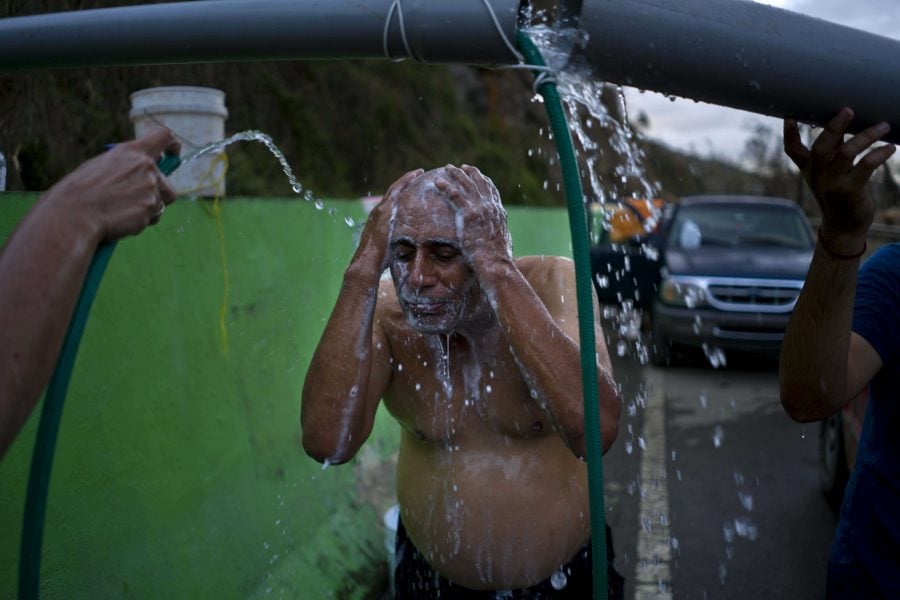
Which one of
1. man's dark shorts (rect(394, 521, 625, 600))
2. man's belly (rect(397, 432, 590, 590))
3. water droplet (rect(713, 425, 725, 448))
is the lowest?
water droplet (rect(713, 425, 725, 448))

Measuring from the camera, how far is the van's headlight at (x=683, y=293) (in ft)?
27.0

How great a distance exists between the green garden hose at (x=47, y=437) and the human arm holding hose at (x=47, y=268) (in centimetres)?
8

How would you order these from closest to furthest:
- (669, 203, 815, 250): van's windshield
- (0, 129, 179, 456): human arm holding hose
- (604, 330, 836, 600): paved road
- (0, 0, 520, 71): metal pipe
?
(0, 129, 179, 456): human arm holding hose < (0, 0, 520, 71): metal pipe < (604, 330, 836, 600): paved road < (669, 203, 815, 250): van's windshield

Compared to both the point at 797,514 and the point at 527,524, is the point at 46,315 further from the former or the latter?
the point at 797,514

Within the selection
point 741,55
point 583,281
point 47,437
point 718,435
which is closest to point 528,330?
point 583,281

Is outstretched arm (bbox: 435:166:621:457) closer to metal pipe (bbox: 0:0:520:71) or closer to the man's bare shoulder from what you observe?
the man's bare shoulder

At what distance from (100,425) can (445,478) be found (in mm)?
1122

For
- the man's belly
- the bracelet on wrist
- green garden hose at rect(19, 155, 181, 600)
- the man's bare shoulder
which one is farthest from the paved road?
green garden hose at rect(19, 155, 181, 600)

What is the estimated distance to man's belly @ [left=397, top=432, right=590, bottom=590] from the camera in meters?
2.09

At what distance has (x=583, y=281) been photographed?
129 centimetres

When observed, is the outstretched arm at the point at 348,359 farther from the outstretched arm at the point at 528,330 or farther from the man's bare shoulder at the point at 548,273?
the man's bare shoulder at the point at 548,273

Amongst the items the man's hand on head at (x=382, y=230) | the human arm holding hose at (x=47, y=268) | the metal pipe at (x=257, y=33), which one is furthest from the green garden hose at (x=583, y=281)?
the man's hand on head at (x=382, y=230)

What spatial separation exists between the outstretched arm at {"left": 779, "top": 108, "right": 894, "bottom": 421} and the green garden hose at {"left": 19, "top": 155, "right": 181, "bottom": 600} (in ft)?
3.93

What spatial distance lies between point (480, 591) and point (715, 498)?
3.11 meters
